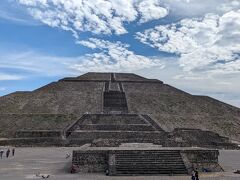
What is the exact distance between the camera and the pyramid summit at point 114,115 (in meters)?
40.7

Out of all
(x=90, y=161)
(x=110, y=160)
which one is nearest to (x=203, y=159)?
(x=110, y=160)

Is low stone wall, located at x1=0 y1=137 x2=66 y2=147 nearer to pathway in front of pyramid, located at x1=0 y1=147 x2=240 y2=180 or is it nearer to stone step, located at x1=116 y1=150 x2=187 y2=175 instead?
pathway in front of pyramid, located at x1=0 y1=147 x2=240 y2=180

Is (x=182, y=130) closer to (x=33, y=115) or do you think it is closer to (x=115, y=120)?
(x=115, y=120)

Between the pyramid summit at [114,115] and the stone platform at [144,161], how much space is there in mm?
6646

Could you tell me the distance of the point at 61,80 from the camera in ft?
244

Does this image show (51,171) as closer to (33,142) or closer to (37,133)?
(33,142)

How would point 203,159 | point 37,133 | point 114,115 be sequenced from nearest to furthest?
point 203,159, point 37,133, point 114,115

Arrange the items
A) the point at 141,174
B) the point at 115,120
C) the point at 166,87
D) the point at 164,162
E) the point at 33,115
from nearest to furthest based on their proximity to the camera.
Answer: the point at 141,174
the point at 164,162
the point at 115,120
the point at 33,115
the point at 166,87

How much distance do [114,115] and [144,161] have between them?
25.3m

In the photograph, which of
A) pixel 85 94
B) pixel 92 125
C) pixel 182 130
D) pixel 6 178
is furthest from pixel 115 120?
pixel 6 178

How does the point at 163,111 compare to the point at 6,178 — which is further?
the point at 163,111

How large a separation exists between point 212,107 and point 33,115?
Result: 28427 mm

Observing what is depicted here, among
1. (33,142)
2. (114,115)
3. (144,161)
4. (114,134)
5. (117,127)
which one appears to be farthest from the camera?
(114,115)

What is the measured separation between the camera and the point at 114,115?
47906mm
